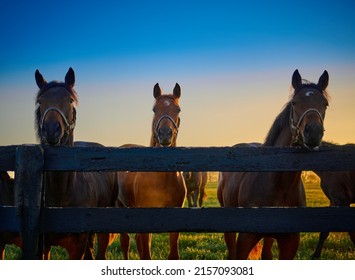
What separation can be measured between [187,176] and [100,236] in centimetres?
1068

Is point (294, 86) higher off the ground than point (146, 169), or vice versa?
point (294, 86)

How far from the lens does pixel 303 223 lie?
11.4ft

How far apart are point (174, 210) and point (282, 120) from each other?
2.11 meters

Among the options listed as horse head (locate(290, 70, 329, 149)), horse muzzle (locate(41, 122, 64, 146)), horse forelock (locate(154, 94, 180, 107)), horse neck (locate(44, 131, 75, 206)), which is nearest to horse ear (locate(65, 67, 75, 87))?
horse neck (locate(44, 131, 75, 206))

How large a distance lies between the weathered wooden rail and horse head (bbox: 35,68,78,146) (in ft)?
2.22

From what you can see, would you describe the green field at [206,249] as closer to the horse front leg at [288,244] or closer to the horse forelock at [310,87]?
the horse front leg at [288,244]

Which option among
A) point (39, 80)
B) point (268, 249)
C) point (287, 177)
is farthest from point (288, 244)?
point (39, 80)

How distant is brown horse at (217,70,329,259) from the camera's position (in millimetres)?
4414

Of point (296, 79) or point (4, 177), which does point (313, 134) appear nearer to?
point (296, 79)

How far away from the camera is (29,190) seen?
134 inches

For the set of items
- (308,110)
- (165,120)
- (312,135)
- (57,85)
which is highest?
(57,85)

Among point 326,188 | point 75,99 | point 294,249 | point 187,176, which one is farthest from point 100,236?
point 187,176
